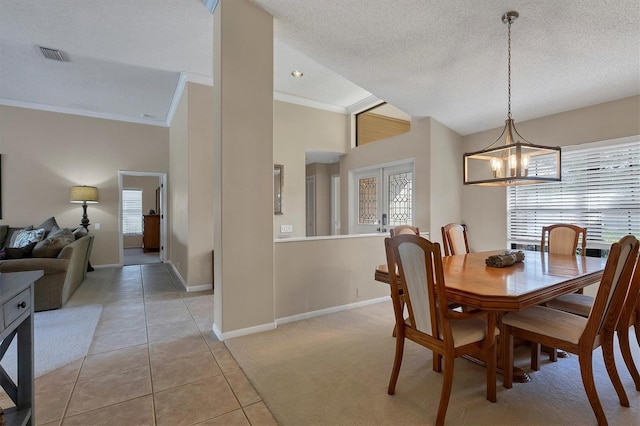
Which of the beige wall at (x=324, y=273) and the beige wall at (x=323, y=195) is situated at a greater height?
the beige wall at (x=323, y=195)

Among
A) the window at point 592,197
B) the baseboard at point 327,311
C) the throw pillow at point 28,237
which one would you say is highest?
the window at point 592,197

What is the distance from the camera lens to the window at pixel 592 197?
3365mm

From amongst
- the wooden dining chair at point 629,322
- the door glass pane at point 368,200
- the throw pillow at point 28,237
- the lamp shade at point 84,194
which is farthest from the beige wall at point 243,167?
the lamp shade at point 84,194

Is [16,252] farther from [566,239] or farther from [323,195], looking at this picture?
[566,239]

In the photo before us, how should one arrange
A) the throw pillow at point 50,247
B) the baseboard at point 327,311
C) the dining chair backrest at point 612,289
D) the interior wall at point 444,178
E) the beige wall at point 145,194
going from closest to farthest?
the dining chair backrest at point 612,289, the baseboard at point 327,311, the throw pillow at point 50,247, the interior wall at point 444,178, the beige wall at point 145,194

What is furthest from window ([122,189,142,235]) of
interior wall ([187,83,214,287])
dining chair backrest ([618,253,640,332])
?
dining chair backrest ([618,253,640,332])

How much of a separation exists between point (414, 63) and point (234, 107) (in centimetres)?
209

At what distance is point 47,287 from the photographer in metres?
3.65

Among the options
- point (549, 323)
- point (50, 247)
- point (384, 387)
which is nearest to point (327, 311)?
point (384, 387)

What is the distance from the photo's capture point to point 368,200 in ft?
19.4

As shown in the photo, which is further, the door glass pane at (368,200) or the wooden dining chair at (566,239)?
the door glass pane at (368,200)

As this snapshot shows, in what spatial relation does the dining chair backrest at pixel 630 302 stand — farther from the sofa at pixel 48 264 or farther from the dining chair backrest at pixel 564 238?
the sofa at pixel 48 264

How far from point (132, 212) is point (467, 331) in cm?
1016

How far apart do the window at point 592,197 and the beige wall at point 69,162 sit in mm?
6908
